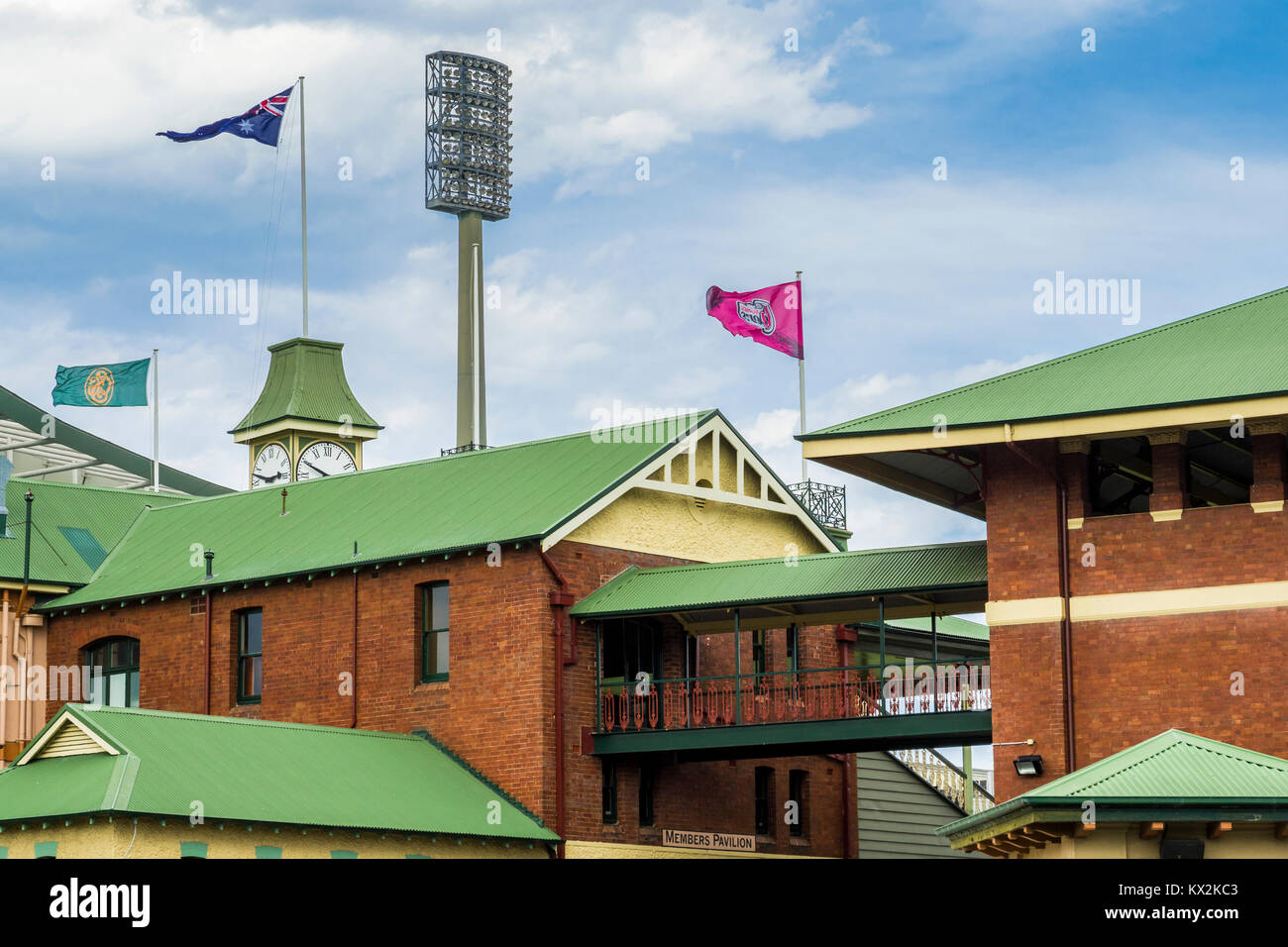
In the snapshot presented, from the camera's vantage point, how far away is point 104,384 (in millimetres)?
50594

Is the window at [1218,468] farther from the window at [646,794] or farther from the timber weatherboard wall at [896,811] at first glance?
the timber weatherboard wall at [896,811]

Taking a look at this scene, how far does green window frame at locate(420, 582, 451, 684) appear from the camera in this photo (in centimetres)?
3741

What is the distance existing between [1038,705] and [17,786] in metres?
16.2

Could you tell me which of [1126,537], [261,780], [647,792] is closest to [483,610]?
[647,792]

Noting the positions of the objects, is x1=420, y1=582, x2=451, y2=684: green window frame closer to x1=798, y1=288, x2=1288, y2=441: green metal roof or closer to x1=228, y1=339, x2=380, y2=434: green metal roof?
x1=798, y1=288, x2=1288, y2=441: green metal roof

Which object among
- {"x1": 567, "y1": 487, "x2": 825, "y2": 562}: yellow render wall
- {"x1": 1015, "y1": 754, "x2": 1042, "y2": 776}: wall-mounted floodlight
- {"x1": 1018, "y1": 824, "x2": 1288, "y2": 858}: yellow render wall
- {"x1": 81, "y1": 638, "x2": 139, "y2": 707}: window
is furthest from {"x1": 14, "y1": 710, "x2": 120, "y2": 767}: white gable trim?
{"x1": 1018, "y1": 824, "x2": 1288, "y2": 858}: yellow render wall

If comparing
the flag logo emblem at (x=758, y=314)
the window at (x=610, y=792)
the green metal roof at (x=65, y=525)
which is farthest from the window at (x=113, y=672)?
the flag logo emblem at (x=758, y=314)

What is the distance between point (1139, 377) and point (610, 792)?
512 inches

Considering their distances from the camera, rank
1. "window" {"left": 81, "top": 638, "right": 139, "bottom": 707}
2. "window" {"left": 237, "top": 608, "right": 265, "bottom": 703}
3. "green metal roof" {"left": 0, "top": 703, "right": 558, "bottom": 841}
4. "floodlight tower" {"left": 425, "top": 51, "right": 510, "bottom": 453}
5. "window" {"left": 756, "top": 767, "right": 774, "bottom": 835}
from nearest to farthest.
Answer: "green metal roof" {"left": 0, "top": 703, "right": 558, "bottom": 841} < "window" {"left": 237, "top": 608, "right": 265, "bottom": 703} < "window" {"left": 756, "top": 767, "right": 774, "bottom": 835} < "window" {"left": 81, "top": 638, "right": 139, "bottom": 707} < "floodlight tower" {"left": 425, "top": 51, "right": 510, "bottom": 453}

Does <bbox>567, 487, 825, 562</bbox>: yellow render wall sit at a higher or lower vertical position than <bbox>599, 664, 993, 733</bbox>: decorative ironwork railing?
higher

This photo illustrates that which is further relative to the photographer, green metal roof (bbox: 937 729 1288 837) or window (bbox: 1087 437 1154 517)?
window (bbox: 1087 437 1154 517)

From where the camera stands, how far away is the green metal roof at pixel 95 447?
55.7m

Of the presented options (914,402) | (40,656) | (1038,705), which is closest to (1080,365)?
(914,402)

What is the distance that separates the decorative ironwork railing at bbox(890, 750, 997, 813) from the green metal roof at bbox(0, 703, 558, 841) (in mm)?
13282
